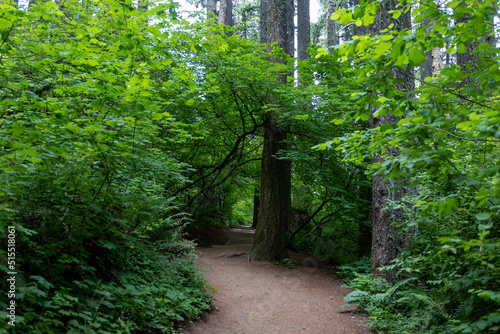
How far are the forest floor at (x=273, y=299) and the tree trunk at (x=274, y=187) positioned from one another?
0.51 metres

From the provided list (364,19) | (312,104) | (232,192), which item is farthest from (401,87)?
(232,192)

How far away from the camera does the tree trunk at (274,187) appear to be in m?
8.46

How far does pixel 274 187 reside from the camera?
8.61 metres

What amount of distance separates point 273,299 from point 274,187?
10.6ft

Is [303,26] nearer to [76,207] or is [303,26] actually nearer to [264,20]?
[264,20]

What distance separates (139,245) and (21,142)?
2.50 metres

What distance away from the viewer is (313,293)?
6.71 meters

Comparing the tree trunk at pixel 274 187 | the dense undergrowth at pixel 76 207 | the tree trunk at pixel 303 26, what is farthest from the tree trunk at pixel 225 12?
the dense undergrowth at pixel 76 207

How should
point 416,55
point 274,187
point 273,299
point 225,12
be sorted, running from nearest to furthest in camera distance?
point 416,55, point 273,299, point 274,187, point 225,12

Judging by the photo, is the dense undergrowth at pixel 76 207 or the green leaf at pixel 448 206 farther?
the dense undergrowth at pixel 76 207

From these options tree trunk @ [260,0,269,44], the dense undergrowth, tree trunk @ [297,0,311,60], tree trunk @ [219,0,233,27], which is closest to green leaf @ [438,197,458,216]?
the dense undergrowth

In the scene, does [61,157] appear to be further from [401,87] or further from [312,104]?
[312,104]

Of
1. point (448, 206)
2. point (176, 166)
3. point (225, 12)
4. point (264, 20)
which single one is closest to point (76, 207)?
point (176, 166)

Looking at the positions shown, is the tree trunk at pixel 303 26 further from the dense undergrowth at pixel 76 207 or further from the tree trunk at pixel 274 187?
the dense undergrowth at pixel 76 207
